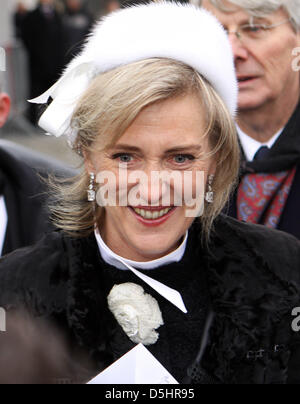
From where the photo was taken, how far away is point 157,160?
189 cm

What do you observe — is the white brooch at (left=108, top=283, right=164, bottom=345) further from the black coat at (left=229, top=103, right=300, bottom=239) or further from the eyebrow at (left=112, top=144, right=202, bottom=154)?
the black coat at (left=229, top=103, right=300, bottom=239)

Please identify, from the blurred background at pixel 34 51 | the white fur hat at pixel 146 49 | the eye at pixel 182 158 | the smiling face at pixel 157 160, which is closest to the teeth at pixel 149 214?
the smiling face at pixel 157 160

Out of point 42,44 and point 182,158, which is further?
point 42,44

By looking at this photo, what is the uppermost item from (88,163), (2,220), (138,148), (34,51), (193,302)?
(138,148)

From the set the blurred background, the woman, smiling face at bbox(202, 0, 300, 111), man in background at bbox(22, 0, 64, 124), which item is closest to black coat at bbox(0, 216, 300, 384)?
the woman

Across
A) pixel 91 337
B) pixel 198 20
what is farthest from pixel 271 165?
pixel 91 337

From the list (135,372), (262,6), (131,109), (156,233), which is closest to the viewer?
(135,372)

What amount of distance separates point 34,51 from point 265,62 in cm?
786

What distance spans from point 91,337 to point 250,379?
46 cm

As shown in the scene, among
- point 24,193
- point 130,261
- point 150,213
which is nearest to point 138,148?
point 150,213

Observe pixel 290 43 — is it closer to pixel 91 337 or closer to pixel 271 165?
pixel 271 165

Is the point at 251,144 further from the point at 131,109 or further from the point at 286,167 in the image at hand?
the point at 131,109
